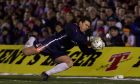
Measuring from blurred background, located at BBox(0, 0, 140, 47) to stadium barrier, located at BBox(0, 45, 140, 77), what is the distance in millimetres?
537

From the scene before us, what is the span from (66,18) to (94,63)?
8.07 feet

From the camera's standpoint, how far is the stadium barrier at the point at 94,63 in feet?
47.6

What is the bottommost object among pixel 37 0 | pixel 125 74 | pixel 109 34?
pixel 125 74

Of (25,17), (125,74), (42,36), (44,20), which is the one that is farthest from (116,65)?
(25,17)

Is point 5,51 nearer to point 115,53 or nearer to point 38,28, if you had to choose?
point 38,28

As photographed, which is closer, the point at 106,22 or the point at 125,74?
the point at 125,74

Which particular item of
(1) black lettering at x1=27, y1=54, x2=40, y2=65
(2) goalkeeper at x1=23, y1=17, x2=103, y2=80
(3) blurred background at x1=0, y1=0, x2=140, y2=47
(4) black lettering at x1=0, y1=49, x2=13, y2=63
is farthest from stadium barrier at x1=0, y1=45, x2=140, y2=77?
(2) goalkeeper at x1=23, y1=17, x2=103, y2=80

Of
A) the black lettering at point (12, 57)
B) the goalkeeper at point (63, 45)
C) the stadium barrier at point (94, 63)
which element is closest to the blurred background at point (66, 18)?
the stadium barrier at point (94, 63)

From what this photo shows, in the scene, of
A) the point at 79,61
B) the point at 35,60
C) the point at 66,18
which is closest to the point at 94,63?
the point at 79,61

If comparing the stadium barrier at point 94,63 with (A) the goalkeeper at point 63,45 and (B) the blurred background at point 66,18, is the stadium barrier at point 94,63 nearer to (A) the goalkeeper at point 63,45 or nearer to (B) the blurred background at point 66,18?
(B) the blurred background at point 66,18

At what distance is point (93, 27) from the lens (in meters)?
16.6

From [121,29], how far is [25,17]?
4.66m

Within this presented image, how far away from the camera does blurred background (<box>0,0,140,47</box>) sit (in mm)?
15289

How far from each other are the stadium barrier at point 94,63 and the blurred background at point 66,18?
0.54m
